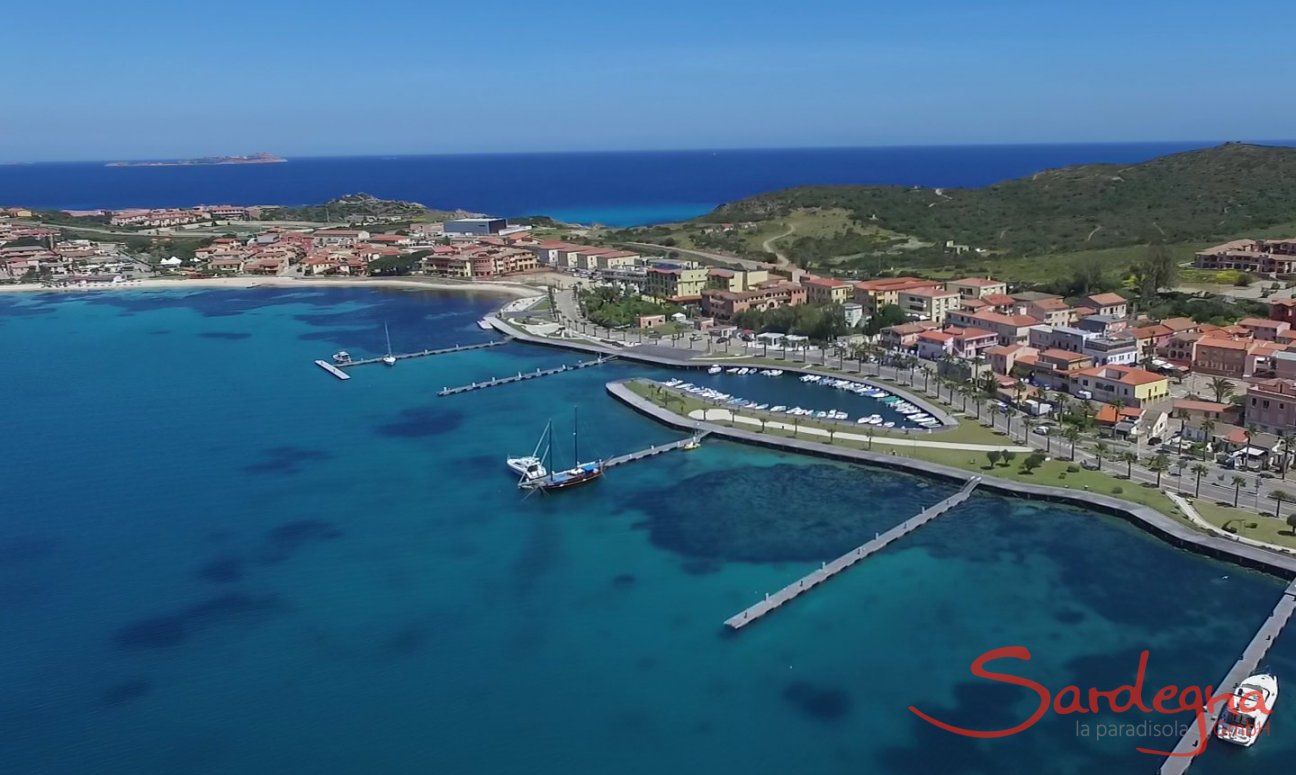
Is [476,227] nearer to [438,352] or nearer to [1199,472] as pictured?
[438,352]

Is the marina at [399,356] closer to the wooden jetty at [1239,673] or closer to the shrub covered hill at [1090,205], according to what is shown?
the wooden jetty at [1239,673]

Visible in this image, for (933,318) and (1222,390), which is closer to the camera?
(1222,390)

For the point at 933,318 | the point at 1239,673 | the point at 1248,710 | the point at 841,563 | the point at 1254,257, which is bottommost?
the point at 1239,673

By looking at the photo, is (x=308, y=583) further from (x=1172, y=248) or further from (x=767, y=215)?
(x=767, y=215)

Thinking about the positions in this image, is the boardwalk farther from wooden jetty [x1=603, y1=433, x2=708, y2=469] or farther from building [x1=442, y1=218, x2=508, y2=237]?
building [x1=442, y1=218, x2=508, y2=237]


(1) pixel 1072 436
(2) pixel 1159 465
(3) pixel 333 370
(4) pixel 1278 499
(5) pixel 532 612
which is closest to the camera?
(5) pixel 532 612

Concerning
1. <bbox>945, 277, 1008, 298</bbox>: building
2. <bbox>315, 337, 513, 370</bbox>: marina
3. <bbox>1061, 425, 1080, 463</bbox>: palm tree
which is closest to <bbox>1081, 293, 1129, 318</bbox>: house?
<bbox>945, 277, 1008, 298</bbox>: building

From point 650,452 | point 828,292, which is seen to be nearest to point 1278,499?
point 650,452
